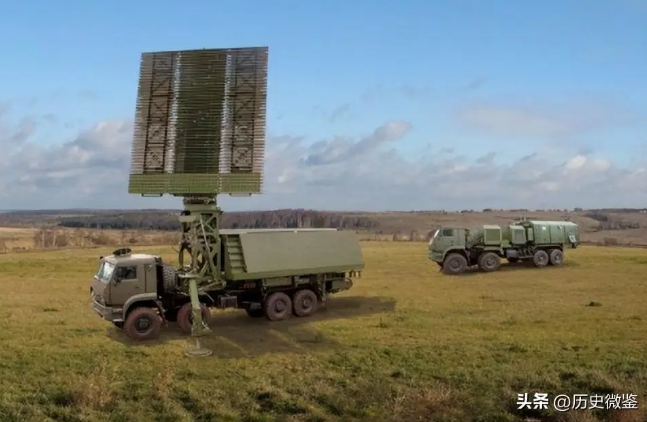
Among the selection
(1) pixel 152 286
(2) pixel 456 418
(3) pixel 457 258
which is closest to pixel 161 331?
(1) pixel 152 286

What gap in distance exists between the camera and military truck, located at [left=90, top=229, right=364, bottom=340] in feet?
50.0

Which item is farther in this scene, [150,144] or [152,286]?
[150,144]

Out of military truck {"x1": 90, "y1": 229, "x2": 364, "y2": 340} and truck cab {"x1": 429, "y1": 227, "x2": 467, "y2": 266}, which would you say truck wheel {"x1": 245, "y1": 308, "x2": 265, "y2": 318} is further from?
truck cab {"x1": 429, "y1": 227, "x2": 467, "y2": 266}

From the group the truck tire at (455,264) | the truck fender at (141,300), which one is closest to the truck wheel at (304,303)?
the truck fender at (141,300)

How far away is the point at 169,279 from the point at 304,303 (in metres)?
4.33

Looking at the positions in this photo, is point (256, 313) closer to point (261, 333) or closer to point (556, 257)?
point (261, 333)

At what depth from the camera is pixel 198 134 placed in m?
16.7

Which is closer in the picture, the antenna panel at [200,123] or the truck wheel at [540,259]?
the antenna panel at [200,123]

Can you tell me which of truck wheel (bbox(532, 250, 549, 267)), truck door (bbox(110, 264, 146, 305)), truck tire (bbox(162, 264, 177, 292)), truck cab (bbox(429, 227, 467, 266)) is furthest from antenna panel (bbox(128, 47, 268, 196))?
truck wheel (bbox(532, 250, 549, 267))

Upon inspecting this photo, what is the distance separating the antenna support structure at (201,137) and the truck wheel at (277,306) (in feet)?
5.30

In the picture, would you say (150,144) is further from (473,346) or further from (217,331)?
(473,346)

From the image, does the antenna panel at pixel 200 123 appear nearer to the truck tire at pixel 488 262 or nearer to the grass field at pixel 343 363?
the grass field at pixel 343 363

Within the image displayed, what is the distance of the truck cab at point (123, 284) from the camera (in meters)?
15.1

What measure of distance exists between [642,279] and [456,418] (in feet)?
56.3
